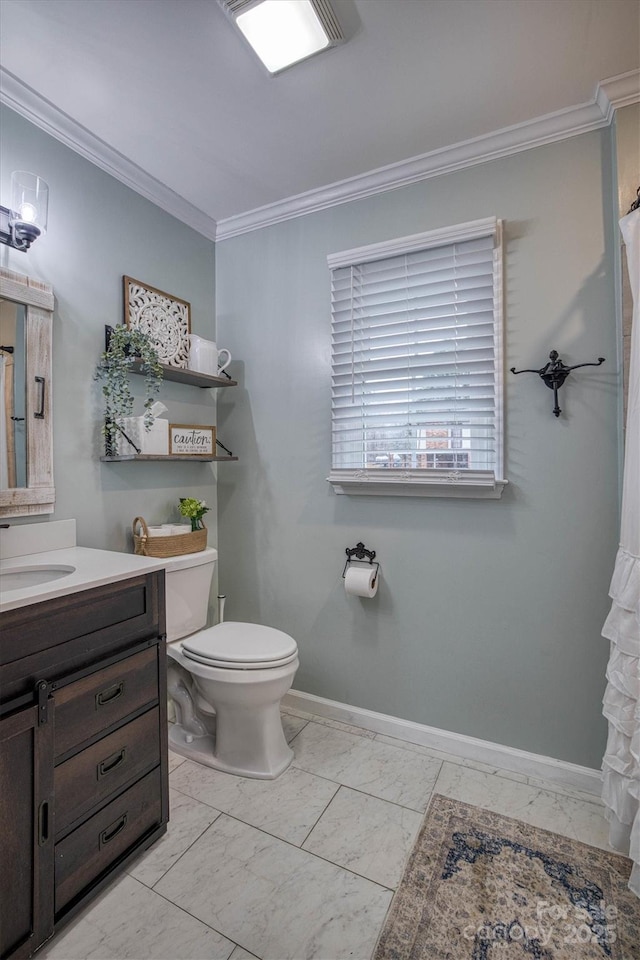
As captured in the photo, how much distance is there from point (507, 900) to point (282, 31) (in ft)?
8.59

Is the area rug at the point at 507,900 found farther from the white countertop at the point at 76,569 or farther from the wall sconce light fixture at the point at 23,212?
the wall sconce light fixture at the point at 23,212

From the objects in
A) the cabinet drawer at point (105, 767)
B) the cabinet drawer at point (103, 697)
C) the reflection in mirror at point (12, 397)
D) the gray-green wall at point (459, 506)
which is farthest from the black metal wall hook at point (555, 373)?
the reflection in mirror at point (12, 397)

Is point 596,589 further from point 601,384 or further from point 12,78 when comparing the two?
point 12,78

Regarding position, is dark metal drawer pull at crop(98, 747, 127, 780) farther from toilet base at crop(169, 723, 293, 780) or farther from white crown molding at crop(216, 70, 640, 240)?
white crown molding at crop(216, 70, 640, 240)

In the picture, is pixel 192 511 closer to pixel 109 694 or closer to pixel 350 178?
pixel 109 694

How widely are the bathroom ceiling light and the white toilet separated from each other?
177 cm

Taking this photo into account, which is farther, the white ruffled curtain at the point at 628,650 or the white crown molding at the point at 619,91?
the white crown molding at the point at 619,91

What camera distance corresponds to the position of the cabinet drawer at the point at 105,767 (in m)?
1.16

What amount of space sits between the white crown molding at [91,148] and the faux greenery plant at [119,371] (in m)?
0.68

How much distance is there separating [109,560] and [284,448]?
1.06 meters

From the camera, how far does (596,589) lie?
5.49ft

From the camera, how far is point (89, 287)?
1809 millimetres

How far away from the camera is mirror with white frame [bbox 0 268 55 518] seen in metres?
1.52

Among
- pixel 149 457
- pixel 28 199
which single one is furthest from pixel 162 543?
pixel 28 199
